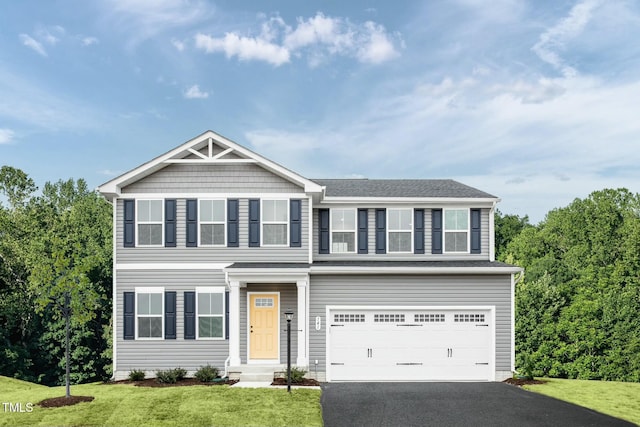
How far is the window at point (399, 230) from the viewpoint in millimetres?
19484

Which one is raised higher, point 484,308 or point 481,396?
point 484,308

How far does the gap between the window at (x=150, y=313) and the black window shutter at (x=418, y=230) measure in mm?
8694

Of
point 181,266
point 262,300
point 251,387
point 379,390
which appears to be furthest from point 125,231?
point 379,390

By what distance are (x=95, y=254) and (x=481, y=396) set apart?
24.5 meters

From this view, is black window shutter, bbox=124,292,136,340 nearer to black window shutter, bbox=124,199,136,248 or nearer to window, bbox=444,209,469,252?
black window shutter, bbox=124,199,136,248

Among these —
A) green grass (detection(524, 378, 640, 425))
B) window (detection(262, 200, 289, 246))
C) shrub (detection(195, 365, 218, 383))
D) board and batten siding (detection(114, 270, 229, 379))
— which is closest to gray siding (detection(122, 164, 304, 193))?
window (detection(262, 200, 289, 246))

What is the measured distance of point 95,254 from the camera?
32.4 meters

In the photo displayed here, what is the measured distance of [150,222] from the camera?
18562 millimetres

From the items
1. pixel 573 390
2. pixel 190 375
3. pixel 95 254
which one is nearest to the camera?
pixel 573 390

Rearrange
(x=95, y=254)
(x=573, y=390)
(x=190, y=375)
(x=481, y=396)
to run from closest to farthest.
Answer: (x=481, y=396) < (x=573, y=390) < (x=190, y=375) < (x=95, y=254)

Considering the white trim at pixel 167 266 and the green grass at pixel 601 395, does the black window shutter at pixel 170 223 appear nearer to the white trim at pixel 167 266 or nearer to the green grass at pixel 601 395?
the white trim at pixel 167 266

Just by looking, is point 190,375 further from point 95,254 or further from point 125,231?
point 95,254

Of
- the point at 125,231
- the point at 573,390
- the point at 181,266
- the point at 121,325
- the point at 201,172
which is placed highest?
the point at 201,172

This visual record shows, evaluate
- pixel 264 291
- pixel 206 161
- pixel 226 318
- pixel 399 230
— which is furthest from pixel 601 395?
pixel 206 161
